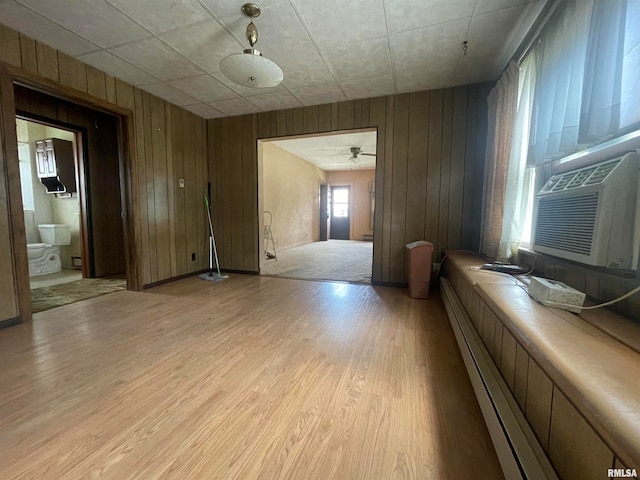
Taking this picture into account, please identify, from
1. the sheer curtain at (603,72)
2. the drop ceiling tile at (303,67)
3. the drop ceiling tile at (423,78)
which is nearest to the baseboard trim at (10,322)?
the drop ceiling tile at (303,67)

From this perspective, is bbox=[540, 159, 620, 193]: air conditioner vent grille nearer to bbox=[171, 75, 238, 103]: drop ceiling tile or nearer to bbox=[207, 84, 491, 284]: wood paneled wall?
bbox=[207, 84, 491, 284]: wood paneled wall

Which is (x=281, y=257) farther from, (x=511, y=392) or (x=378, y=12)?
(x=511, y=392)

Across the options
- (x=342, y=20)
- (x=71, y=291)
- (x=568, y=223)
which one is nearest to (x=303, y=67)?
(x=342, y=20)

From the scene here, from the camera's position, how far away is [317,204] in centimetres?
945

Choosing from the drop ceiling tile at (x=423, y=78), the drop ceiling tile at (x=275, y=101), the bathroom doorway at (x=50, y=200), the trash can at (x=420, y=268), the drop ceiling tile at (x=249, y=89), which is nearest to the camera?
the drop ceiling tile at (x=423, y=78)

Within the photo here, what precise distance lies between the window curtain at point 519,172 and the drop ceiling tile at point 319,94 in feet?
6.06

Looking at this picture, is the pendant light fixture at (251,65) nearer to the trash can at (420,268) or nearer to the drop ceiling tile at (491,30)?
the drop ceiling tile at (491,30)

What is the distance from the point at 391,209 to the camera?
11.5 feet

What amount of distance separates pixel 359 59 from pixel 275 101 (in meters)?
1.40

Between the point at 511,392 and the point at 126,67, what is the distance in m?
4.05

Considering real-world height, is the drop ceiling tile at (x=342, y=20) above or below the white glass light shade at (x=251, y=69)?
above

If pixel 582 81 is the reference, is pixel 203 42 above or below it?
above

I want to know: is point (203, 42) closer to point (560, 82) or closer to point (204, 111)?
point (204, 111)

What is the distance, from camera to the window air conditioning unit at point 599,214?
106cm
